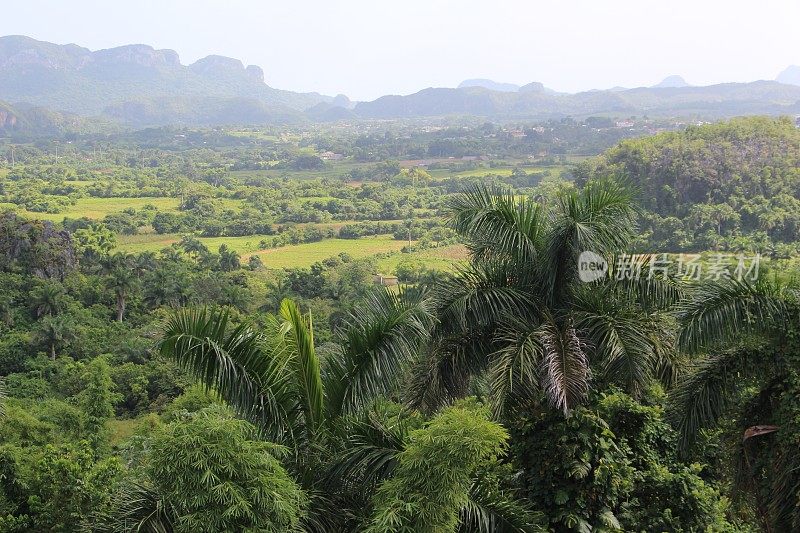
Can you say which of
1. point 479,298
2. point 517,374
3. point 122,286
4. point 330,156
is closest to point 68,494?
point 479,298

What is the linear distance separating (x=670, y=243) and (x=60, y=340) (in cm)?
2913

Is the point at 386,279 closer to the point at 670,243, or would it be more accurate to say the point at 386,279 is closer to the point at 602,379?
the point at 670,243

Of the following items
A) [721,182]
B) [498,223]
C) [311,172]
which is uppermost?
[498,223]

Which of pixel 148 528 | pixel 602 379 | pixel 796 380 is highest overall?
pixel 796 380

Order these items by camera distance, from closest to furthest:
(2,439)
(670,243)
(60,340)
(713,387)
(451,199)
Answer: (713,387) → (451,199) → (2,439) → (60,340) → (670,243)

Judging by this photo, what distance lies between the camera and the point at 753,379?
5.91 meters

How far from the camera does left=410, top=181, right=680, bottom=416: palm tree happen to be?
6.05 meters

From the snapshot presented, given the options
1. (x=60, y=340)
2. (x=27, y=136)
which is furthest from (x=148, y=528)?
(x=27, y=136)

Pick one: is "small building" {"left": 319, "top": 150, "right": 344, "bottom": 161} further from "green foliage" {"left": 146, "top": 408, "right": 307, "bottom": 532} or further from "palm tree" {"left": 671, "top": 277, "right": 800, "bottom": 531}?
"green foliage" {"left": 146, "top": 408, "right": 307, "bottom": 532}

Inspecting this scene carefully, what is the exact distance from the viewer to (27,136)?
554 feet

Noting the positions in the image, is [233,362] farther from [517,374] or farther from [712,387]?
[712,387]

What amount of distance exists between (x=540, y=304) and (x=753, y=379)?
180 centimetres

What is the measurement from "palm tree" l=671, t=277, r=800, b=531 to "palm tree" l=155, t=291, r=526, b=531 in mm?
1874

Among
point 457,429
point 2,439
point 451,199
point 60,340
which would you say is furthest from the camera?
point 60,340
